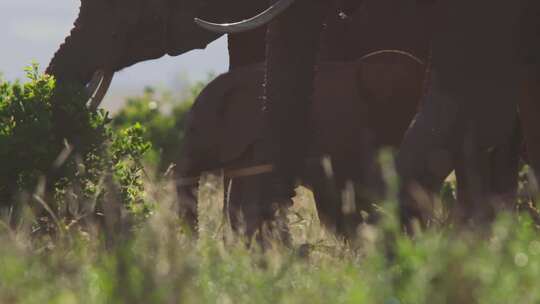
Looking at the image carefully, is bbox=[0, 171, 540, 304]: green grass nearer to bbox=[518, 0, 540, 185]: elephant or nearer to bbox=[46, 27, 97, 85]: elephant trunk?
bbox=[518, 0, 540, 185]: elephant

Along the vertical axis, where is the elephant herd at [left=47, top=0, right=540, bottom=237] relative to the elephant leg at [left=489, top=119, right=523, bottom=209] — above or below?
above

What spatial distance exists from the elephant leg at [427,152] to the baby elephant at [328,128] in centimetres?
172

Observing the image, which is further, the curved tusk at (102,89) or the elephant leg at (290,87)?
the curved tusk at (102,89)

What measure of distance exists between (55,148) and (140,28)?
7.95ft

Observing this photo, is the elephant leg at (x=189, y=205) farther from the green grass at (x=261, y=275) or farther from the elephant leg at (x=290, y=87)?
the green grass at (x=261, y=275)

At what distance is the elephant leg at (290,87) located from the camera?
22.0 feet

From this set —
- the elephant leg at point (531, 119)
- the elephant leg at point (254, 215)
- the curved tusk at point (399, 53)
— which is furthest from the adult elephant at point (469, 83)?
the curved tusk at point (399, 53)

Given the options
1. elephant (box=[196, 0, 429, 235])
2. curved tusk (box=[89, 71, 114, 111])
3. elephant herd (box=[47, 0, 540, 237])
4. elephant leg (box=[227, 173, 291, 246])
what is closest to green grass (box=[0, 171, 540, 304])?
elephant leg (box=[227, 173, 291, 246])

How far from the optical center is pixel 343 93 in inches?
330

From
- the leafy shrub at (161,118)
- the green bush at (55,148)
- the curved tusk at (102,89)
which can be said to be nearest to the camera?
the green bush at (55,148)

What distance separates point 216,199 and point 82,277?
554 centimetres

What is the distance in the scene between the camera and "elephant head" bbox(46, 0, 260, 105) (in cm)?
902

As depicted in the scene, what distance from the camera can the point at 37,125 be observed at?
6.67 m

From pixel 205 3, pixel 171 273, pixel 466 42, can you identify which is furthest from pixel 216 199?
pixel 171 273
